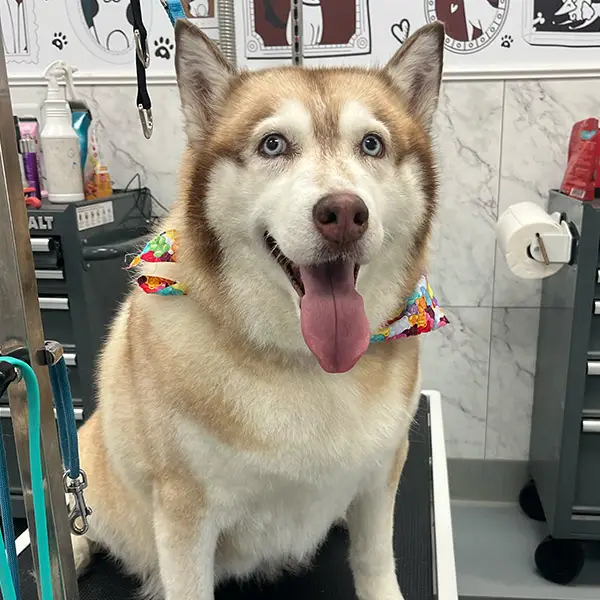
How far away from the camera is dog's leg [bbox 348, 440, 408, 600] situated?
84cm

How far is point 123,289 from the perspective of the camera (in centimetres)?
166

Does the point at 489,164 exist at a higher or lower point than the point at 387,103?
lower

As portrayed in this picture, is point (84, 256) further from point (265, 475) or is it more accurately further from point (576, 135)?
point (576, 135)

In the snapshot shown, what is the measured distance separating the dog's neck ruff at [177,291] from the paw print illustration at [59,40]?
1.36 m

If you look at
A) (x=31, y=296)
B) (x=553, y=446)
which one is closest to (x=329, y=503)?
(x=31, y=296)

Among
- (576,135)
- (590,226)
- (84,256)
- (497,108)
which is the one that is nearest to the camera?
(590,226)

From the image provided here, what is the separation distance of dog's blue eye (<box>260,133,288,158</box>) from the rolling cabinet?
0.95 metres

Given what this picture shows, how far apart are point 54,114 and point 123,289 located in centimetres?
49

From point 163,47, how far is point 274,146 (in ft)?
4.38

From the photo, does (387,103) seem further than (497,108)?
No

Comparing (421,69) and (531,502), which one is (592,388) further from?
(421,69)

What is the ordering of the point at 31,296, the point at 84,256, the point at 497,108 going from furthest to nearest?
the point at 497,108 → the point at 84,256 → the point at 31,296

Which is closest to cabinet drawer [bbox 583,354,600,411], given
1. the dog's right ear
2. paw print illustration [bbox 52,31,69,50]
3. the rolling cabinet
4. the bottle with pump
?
the rolling cabinet

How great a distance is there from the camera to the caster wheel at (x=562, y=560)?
1603 millimetres
